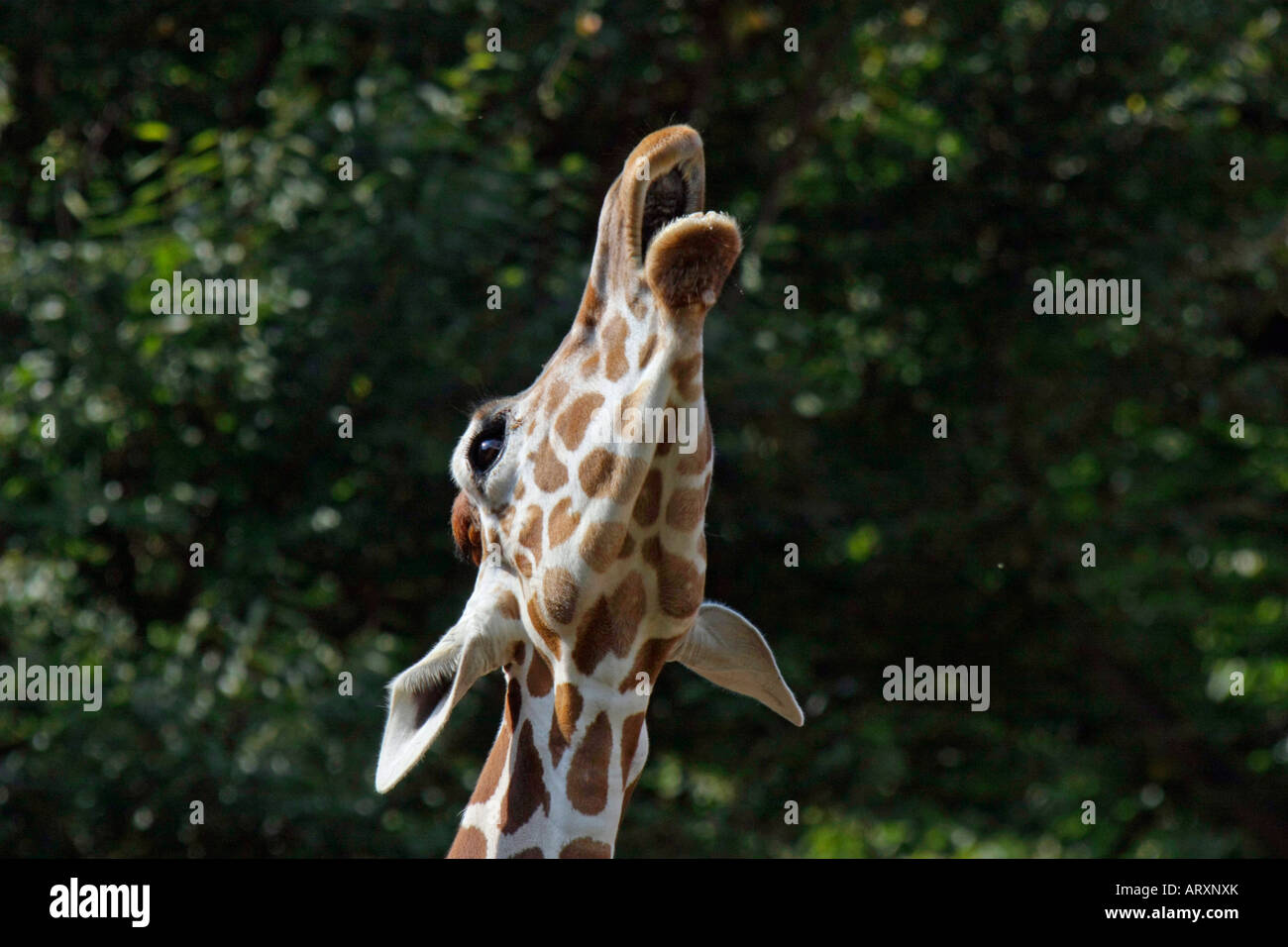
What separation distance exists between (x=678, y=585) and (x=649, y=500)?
134 mm

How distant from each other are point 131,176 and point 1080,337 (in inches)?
170

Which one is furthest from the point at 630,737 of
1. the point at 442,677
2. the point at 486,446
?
the point at 486,446

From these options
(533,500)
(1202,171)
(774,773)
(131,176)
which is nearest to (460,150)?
(131,176)

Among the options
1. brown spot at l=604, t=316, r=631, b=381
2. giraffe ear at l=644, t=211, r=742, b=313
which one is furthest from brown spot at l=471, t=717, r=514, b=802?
giraffe ear at l=644, t=211, r=742, b=313

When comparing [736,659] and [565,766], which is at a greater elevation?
[736,659]

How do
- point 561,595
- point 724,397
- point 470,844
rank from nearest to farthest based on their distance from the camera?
point 561,595
point 470,844
point 724,397

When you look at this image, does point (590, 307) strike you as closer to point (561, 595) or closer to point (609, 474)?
point (609, 474)

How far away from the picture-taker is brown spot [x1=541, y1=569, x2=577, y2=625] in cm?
227

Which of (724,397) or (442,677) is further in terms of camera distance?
(724,397)

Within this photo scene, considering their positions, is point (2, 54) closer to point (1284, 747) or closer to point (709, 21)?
point (709, 21)

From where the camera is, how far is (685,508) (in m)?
2.23

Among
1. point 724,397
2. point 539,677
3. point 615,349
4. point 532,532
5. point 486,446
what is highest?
point 724,397

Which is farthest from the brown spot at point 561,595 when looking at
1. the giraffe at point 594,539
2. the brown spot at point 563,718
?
the brown spot at point 563,718

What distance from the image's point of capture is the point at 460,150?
654 cm
